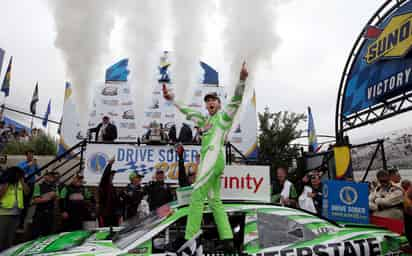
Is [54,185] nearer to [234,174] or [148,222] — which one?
[148,222]

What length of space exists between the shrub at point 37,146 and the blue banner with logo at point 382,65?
20.3 m

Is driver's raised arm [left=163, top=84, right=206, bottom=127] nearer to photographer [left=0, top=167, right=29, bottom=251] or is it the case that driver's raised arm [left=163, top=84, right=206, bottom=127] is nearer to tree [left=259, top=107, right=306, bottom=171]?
photographer [left=0, top=167, right=29, bottom=251]

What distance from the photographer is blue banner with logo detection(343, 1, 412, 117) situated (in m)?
6.72

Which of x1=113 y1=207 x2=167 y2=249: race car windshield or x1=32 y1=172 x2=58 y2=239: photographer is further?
x1=32 y1=172 x2=58 y2=239: photographer

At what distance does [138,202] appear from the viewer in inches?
224

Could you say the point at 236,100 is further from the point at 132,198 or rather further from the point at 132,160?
the point at 132,160

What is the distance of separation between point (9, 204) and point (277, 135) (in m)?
14.6

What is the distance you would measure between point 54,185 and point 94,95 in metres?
9.57

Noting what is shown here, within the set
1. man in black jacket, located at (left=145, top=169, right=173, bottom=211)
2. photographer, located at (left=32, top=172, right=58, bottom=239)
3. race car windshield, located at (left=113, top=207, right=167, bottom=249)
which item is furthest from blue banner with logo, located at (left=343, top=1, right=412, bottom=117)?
photographer, located at (left=32, top=172, right=58, bottom=239)

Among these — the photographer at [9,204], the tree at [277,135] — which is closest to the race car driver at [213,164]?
the photographer at [9,204]

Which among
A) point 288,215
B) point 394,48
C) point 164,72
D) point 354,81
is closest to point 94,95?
point 164,72

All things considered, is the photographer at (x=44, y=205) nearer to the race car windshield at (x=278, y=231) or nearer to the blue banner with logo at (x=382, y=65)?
the race car windshield at (x=278, y=231)

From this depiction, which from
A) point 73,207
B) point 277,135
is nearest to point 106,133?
point 73,207

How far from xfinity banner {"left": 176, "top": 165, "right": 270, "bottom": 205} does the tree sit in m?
12.7
